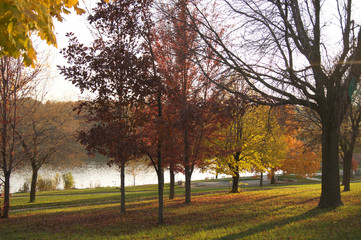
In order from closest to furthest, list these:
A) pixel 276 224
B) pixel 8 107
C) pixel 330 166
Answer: pixel 276 224
pixel 330 166
pixel 8 107

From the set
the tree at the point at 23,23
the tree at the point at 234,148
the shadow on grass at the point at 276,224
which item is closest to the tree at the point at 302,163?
the tree at the point at 234,148

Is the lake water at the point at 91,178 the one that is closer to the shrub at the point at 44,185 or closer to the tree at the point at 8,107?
the shrub at the point at 44,185

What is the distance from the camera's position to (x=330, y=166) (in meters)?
10.2

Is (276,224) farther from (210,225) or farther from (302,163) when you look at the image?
(302,163)

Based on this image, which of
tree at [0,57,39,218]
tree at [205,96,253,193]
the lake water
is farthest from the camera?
the lake water

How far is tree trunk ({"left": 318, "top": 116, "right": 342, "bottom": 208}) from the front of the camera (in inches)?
395

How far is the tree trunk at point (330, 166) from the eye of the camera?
10031mm

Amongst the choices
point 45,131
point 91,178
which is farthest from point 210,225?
point 91,178

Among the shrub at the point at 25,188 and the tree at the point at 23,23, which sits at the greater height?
the tree at the point at 23,23

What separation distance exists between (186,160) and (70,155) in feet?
48.7

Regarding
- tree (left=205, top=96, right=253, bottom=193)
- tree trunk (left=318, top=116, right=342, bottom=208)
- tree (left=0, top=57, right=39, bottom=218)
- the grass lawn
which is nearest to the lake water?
tree (left=205, top=96, right=253, bottom=193)

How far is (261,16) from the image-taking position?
984 cm

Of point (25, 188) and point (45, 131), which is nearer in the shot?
point (45, 131)

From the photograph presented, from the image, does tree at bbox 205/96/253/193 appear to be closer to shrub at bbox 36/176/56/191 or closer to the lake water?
the lake water
